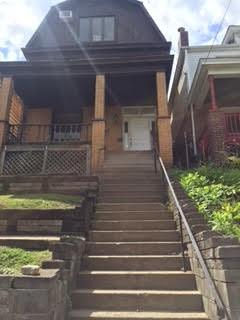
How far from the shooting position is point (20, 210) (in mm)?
6238

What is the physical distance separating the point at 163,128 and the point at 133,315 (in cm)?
737

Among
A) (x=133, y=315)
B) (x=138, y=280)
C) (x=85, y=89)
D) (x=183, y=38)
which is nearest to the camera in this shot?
(x=133, y=315)

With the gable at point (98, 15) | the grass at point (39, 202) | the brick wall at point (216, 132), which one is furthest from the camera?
the gable at point (98, 15)

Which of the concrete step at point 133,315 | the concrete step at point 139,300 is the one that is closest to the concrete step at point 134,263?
the concrete step at point 139,300

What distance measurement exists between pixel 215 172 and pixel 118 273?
393 centimetres

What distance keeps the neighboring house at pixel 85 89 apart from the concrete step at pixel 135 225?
4156 millimetres

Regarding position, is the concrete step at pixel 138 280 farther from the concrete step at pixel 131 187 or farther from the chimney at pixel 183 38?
the chimney at pixel 183 38

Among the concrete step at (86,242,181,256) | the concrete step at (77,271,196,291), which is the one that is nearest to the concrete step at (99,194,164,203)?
the concrete step at (86,242,181,256)

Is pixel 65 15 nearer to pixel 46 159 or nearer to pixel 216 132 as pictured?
pixel 46 159

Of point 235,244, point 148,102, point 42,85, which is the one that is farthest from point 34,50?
point 235,244

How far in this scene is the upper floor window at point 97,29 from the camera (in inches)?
584

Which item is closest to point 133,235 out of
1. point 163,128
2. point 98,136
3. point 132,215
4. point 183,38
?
point 132,215

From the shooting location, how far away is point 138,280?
493 centimetres

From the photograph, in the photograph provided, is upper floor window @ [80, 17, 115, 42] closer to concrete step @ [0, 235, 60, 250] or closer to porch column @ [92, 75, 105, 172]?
porch column @ [92, 75, 105, 172]
